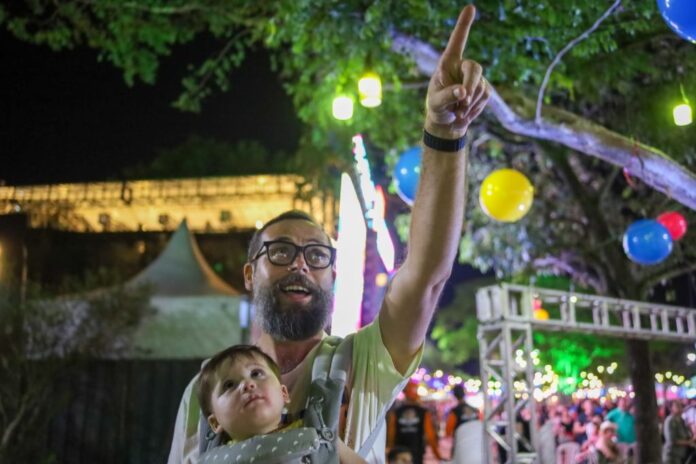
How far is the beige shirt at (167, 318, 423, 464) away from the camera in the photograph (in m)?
1.94

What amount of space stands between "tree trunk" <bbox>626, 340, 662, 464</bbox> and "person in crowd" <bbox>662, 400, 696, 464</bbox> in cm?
21

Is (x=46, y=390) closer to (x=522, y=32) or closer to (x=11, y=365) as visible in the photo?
(x=11, y=365)

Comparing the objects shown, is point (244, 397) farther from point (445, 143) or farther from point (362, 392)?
point (445, 143)

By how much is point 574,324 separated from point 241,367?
942 cm

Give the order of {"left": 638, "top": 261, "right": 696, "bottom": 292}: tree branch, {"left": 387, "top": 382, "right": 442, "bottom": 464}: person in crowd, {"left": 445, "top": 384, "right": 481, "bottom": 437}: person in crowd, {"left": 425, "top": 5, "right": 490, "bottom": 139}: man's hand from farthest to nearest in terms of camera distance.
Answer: {"left": 638, "top": 261, "right": 696, "bottom": 292}: tree branch
{"left": 445, "top": 384, "right": 481, "bottom": 437}: person in crowd
{"left": 387, "top": 382, "right": 442, "bottom": 464}: person in crowd
{"left": 425, "top": 5, "right": 490, "bottom": 139}: man's hand

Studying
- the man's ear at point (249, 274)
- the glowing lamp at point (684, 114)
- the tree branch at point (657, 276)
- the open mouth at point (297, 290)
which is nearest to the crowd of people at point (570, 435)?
the tree branch at point (657, 276)

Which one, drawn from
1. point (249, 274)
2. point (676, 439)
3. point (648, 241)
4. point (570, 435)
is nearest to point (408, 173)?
point (648, 241)

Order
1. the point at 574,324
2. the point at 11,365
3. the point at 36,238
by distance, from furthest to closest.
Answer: the point at 36,238 → the point at 11,365 → the point at 574,324

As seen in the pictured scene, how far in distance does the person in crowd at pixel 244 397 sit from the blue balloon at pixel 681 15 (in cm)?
322

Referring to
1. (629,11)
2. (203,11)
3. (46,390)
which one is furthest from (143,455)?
(629,11)

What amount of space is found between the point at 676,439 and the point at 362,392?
10999 mm

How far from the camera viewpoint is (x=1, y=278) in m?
12.1

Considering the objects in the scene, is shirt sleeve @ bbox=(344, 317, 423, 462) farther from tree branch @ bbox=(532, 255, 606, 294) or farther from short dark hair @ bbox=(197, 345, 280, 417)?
tree branch @ bbox=(532, 255, 606, 294)

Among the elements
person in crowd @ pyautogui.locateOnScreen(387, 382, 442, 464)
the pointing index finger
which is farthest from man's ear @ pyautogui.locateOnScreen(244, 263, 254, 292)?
person in crowd @ pyautogui.locateOnScreen(387, 382, 442, 464)
